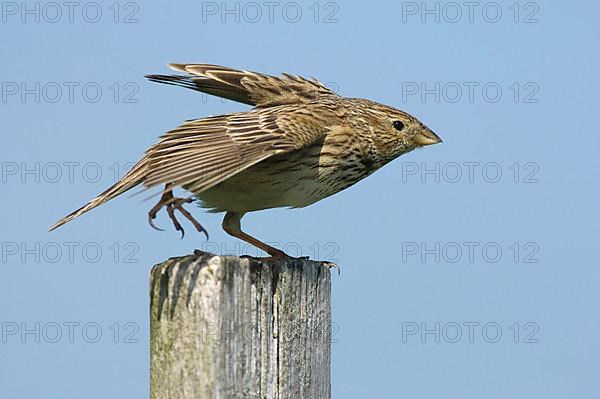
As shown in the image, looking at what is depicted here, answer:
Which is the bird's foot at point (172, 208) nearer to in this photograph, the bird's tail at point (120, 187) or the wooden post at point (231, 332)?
the bird's tail at point (120, 187)

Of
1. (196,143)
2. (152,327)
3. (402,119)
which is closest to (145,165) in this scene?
(196,143)

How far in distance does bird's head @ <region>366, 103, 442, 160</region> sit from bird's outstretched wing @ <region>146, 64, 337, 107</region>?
54 cm

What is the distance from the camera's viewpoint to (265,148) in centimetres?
607

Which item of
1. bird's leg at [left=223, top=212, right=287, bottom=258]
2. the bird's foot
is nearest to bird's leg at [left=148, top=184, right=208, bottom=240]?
the bird's foot

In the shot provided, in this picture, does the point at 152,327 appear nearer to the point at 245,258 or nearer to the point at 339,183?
the point at 245,258

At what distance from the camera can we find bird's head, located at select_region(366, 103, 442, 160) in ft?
24.7

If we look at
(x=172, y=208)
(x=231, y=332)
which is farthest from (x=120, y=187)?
(x=231, y=332)

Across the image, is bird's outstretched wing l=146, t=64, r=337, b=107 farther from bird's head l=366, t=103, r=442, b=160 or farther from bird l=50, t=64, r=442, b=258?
bird's head l=366, t=103, r=442, b=160

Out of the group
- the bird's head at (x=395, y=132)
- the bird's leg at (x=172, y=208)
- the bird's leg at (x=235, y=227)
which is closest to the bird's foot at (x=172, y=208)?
the bird's leg at (x=172, y=208)

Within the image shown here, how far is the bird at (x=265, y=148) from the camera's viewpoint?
575 centimetres

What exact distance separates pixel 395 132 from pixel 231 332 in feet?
13.8

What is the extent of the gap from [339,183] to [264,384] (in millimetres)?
3133

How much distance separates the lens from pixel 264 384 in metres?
3.96

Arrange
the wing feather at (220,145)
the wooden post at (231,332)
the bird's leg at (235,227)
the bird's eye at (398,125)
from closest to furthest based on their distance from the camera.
Result: 1. the wooden post at (231,332)
2. the wing feather at (220,145)
3. the bird's leg at (235,227)
4. the bird's eye at (398,125)
